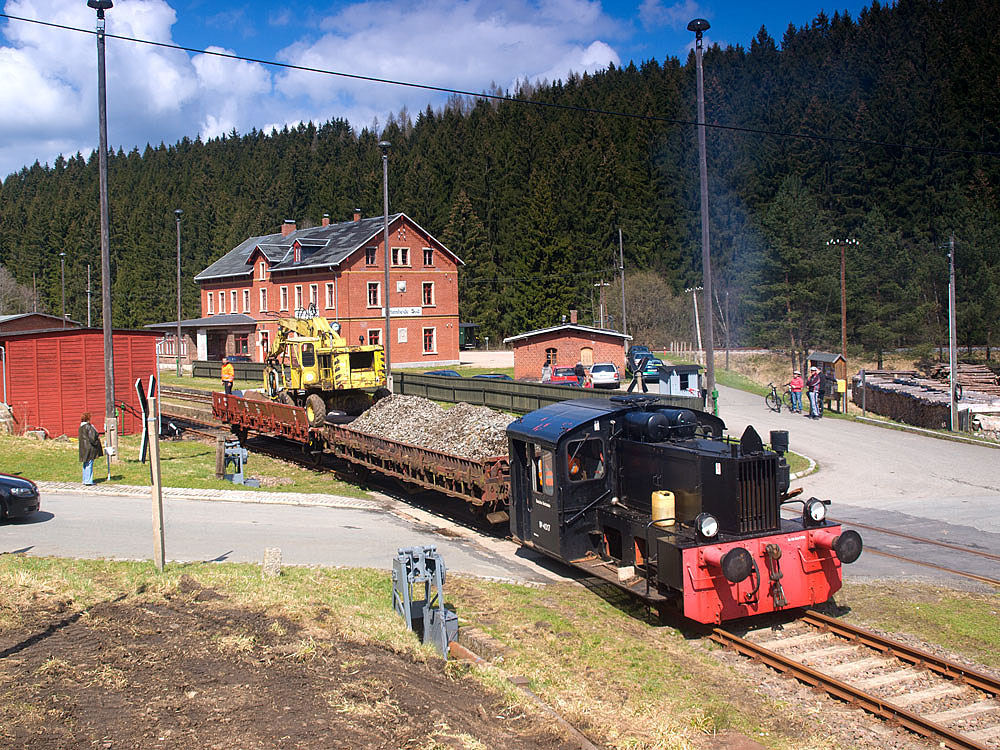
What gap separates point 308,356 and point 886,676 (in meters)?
16.9

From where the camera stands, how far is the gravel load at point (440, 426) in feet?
48.9

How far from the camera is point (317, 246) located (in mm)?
56594

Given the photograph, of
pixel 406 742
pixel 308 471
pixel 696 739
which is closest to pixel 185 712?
pixel 406 742

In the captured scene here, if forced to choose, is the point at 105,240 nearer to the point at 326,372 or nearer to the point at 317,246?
the point at 326,372

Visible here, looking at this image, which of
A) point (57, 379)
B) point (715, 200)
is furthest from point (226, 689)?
point (715, 200)

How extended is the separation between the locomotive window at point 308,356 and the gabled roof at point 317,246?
30339 millimetres

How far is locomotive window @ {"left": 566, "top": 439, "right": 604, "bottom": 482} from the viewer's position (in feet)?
36.1

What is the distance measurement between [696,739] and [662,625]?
338cm

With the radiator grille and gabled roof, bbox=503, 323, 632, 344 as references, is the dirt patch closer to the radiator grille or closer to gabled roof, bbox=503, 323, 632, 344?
the radiator grille

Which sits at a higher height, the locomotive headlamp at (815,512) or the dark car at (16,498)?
the locomotive headlamp at (815,512)

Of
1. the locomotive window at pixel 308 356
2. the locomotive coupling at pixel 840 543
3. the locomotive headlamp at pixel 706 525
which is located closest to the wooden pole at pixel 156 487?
the locomotive headlamp at pixel 706 525

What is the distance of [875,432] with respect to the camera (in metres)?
28.4

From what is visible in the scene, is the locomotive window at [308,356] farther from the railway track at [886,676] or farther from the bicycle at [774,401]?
the bicycle at [774,401]

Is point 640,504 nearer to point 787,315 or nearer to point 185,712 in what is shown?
point 185,712
